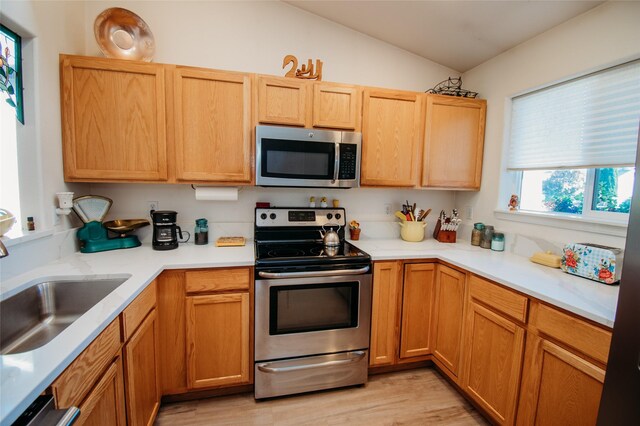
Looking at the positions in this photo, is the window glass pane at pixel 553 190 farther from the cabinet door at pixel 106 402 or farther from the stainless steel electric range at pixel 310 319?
the cabinet door at pixel 106 402

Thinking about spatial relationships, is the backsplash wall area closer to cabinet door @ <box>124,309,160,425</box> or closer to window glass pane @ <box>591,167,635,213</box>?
cabinet door @ <box>124,309,160,425</box>

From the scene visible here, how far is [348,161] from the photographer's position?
7.02 ft

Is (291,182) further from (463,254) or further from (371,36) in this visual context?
(371,36)

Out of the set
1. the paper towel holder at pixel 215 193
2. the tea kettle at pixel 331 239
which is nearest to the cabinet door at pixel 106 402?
the paper towel holder at pixel 215 193

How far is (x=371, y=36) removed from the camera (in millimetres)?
2484

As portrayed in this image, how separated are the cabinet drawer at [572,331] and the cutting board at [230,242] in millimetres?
1873

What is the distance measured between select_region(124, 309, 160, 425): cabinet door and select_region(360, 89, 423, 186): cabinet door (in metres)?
1.72

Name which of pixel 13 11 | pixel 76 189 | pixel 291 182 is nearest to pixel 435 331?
pixel 291 182

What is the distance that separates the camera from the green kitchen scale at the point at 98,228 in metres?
1.82

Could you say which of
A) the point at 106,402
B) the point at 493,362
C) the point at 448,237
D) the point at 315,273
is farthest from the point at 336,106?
the point at 106,402

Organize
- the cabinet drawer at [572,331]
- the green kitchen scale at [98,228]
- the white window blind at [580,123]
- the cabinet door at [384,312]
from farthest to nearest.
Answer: the cabinet door at [384,312] < the green kitchen scale at [98,228] < the white window blind at [580,123] < the cabinet drawer at [572,331]

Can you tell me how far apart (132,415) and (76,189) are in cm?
150

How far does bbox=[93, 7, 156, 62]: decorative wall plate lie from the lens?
180 centimetres

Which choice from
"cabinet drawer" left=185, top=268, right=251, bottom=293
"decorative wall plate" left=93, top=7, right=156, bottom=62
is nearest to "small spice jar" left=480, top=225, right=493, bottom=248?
"cabinet drawer" left=185, top=268, right=251, bottom=293
